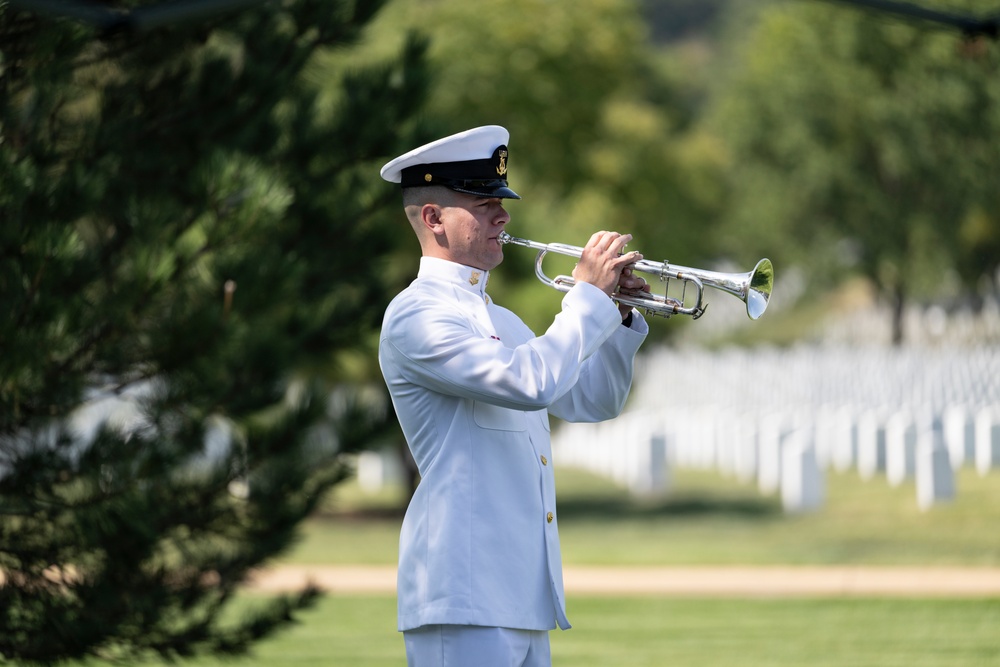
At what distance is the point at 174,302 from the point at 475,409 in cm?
280

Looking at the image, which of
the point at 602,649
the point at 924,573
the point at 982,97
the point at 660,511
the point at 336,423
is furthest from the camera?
the point at 982,97

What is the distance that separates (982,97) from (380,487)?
1089 inches

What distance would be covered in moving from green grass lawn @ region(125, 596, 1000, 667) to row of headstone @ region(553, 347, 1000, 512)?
17.0ft

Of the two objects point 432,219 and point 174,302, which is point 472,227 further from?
point 174,302

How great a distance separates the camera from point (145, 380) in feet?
21.6

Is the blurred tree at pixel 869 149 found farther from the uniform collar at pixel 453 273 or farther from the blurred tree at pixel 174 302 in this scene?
the uniform collar at pixel 453 273

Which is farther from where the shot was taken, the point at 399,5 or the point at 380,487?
Result: the point at 399,5

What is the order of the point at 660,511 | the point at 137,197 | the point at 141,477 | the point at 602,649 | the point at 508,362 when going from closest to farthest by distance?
the point at 508,362 < the point at 141,477 < the point at 137,197 < the point at 602,649 < the point at 660,511

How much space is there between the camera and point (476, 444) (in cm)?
381

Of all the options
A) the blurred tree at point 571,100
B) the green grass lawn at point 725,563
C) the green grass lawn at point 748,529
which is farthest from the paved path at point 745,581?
the blurred tree at point 571,100

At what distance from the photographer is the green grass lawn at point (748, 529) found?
13.6 meters

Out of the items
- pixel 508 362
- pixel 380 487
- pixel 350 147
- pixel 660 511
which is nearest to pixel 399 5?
pixel 380 487

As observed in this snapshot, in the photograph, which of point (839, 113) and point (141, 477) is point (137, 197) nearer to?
point (141, 477)

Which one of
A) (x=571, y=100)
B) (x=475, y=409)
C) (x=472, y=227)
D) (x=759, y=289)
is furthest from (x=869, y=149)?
(x=475, y=409)
